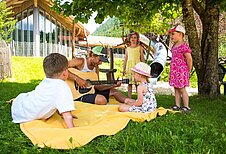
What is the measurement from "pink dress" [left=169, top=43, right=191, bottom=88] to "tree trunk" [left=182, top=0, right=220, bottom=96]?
99.5 inches

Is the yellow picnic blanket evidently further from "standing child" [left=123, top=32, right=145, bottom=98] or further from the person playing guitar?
"standing child" [left=123, top=32, right=145, bottom=98]

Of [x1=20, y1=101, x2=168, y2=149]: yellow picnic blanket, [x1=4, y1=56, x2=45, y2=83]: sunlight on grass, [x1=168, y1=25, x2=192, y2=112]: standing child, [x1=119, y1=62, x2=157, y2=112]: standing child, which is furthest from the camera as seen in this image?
[x1=4, y1=56, x2=45, y2=83]: sunlight on grass

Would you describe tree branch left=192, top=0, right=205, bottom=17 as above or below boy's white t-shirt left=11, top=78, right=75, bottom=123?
above

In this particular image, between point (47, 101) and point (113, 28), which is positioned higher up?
point (113, 28)

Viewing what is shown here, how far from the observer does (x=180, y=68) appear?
6.93 meters

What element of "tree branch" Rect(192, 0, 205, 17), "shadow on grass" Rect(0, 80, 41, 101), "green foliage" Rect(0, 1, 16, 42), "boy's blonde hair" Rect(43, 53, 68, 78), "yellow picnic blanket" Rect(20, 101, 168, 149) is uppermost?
"green foliage" Rect(0, 1, 16, 42)

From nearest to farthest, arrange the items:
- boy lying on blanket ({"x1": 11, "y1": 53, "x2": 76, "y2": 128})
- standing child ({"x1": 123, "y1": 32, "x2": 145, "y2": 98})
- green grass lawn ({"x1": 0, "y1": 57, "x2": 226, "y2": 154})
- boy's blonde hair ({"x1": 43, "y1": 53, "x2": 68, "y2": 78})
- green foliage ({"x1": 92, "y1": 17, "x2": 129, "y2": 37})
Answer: green grass lawn ({"x1": 0, "y1": 57, "x2": 226, "y2": 154}) < boy lying on blanket ({"x1": 11, "y1": 53, "x2": 76, "y2": 128}) < boy's blonde hair ({"x1": 43, "y1": 53, "x2": 68, "y2": 78}) < standing child ({"x1": 123, "y1": 32, "x2": 145, "y2": 98}) < green foliage ({"x1": 92, "y1": 17, "x2": 129, "y2": 37})

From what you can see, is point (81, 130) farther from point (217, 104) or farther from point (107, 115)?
point (217, 104)

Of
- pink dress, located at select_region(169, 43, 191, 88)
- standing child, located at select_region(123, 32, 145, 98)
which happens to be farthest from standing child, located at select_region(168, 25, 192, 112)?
standing child, located at select_region(123, 32, 145, 98)

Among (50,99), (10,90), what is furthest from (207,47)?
(50,99)

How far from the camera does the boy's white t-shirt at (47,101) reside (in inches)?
190

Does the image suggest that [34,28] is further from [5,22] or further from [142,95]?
[142,95]

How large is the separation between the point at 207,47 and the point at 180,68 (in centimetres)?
283

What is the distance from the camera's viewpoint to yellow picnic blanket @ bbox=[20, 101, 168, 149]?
4.12 meters
